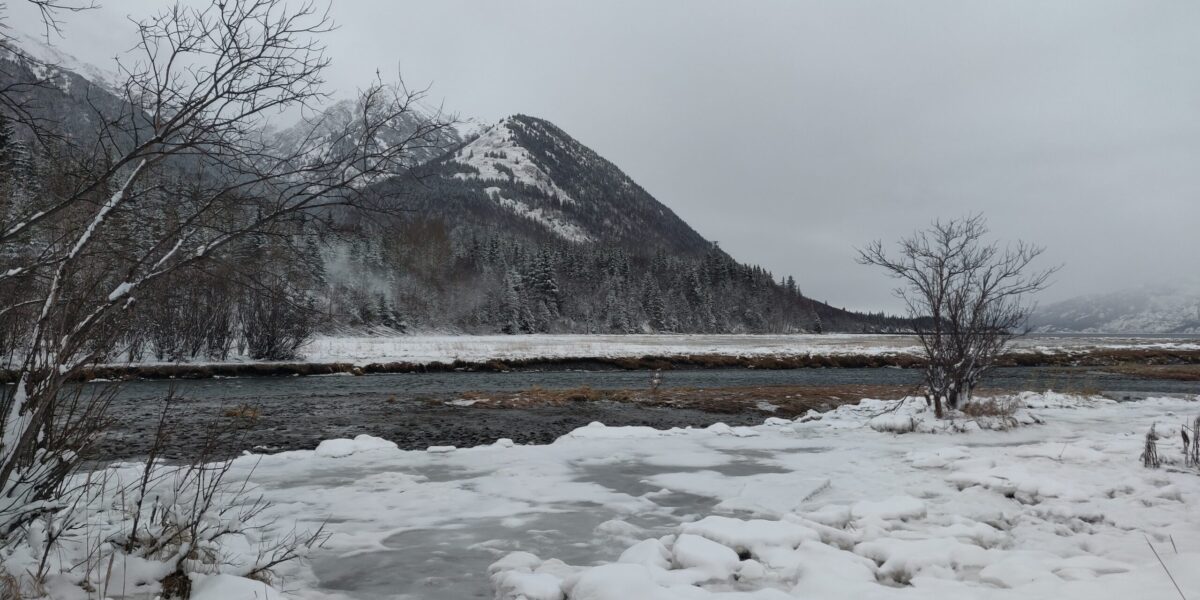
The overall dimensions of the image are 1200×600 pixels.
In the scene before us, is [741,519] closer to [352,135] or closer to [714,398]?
[352,135]

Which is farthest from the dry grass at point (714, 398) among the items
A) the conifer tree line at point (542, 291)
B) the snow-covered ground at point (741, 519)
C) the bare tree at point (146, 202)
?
the conifer tree line at point (542, 291)

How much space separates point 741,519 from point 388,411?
1176 centimetres

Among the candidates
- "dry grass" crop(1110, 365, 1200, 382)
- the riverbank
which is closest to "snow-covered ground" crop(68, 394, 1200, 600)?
the riverbank

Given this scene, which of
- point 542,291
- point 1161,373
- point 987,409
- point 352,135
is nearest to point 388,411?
point 352,135

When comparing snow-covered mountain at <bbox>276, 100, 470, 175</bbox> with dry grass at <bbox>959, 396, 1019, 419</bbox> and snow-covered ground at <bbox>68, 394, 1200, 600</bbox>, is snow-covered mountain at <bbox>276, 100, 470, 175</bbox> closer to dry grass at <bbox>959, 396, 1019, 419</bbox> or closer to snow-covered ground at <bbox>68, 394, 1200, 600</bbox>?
snow-covered ground at <bbox>68, 394, 1200, 600</bbox>

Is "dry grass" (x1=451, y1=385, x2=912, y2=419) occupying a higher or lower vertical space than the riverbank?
lower

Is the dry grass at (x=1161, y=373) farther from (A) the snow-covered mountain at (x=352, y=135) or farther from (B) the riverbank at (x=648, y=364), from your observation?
(A) the snow-covered mountain at (x=352, y=135)

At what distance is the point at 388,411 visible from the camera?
14.9 metres

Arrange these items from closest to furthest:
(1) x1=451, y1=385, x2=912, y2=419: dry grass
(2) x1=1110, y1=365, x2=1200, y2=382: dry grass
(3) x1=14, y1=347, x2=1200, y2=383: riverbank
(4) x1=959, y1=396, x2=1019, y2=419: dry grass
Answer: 1. (4) x1=959, y1=396, x2=1019, y2=419: dry grass
2. (1) x1=451, y1=385, x2=912, y2=419: dry grass
3. (2) x1=1110, y1=365, x2=1200, y2=382: dry grass
4. (3) x1=14, y1=347, x2=1200, y2=383: riverbank

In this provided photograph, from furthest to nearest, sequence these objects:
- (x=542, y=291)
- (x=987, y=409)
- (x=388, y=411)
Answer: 1. (x=542, y=291)
2. (x=388, y=411)
3. (x=987, y=409)

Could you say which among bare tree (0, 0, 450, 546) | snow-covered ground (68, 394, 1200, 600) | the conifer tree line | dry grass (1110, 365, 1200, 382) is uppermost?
the conifer tree line

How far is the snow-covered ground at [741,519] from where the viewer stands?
3.62m

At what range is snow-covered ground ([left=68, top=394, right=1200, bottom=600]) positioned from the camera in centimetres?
362

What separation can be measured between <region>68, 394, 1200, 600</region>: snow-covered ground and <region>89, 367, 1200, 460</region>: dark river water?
1.37m
